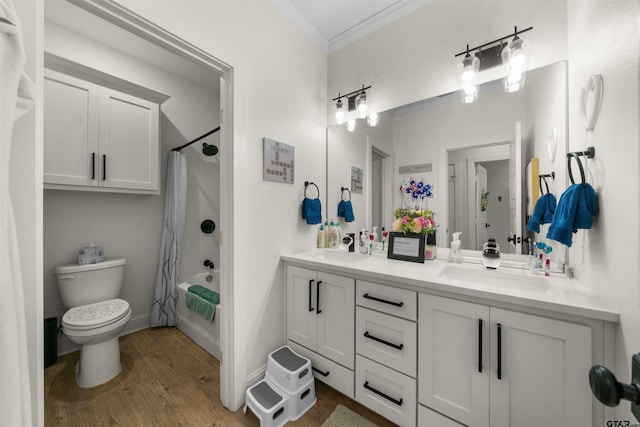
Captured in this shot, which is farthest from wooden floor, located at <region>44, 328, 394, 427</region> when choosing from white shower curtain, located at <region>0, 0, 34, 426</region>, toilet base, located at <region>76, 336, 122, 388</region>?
white shower curtain, located at <region>0, 0, 34, 426</region>

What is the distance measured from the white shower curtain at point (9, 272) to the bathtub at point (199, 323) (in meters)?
1.43

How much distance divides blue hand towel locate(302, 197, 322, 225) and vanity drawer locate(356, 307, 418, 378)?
2.68 feet

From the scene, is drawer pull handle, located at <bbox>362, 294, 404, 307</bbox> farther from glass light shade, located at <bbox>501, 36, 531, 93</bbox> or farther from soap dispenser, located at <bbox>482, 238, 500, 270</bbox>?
glass light shade, located at <bbox>501, 36, 531, 93</bbox>

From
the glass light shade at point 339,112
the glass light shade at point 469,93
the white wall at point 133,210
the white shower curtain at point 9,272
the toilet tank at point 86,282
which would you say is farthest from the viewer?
the glass light shade at point 339,112

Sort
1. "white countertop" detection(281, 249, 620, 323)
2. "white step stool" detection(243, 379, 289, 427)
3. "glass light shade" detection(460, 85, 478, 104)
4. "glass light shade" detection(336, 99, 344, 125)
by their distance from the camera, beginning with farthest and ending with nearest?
"glass light shade" detection(336, 99, 344, 125)
"glass light shade" detection(460, 85, 478, 104)
"white step stool" detection(243, 379, 289, 427)
"white countertop" detection(281, 249, 620, 323)

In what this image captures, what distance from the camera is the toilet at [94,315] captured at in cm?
165

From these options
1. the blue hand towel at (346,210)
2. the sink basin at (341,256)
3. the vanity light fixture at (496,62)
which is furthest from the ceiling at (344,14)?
the sink basin at (341,256)

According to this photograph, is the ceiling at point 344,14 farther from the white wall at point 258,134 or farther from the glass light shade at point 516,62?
the glass light shade at point 516,62

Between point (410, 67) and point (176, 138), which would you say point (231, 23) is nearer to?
point (410, 67)

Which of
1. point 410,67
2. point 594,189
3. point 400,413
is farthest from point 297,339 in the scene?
point 410,67

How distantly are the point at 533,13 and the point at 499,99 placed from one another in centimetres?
46

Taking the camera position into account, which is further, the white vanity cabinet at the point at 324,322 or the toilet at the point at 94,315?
the toilet at the point at 94,315

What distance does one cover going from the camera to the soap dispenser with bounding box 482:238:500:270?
1.41m

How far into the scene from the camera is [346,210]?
224 centimetres
